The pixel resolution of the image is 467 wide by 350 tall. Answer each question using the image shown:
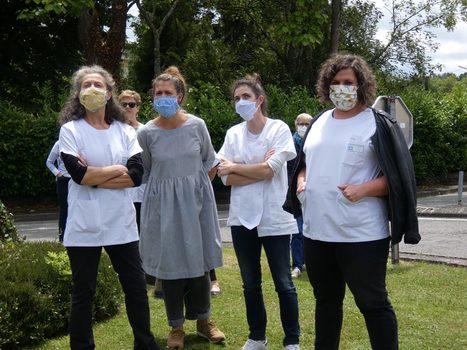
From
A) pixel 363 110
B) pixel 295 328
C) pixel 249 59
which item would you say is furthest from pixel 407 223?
pixel 249 59

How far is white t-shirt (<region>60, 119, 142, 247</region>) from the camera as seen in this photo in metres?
4.30

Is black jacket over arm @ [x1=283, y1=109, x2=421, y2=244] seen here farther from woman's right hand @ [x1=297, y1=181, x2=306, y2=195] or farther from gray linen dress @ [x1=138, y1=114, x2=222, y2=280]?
gray linen dress @ [x1=138, y1=114, x2=222, y2=280]

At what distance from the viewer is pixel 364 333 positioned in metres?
5.26

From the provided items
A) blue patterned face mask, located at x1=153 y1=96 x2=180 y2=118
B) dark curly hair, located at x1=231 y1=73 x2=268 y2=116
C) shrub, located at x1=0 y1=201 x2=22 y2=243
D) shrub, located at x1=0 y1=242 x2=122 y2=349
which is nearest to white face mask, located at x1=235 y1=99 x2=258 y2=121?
dark curly hair, located at x1=231 y1=73 x2=268 y2=116

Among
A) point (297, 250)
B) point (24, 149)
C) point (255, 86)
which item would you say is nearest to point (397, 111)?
point (297, 250)

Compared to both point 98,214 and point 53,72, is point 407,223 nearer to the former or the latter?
point 98,214

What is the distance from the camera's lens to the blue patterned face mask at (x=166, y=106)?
491 cm

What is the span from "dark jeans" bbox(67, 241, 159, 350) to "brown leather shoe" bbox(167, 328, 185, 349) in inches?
15.6

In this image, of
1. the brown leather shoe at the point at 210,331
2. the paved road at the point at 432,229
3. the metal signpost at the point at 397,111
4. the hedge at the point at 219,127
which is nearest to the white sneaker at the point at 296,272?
the metal signpost at the point at 397,111

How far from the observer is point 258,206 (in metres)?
4.78

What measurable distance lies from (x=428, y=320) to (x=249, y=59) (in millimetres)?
23730

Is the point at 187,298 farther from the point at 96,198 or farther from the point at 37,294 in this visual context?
the point at 96,198

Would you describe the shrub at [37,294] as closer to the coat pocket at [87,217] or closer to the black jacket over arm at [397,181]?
the coat pocket at [87,217]

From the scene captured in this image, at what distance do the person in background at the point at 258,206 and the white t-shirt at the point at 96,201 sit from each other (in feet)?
2.70
